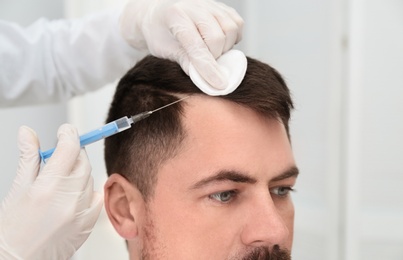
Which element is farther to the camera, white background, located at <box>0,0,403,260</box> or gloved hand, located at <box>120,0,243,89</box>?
white background, located at <box>0,0,403,260</box>

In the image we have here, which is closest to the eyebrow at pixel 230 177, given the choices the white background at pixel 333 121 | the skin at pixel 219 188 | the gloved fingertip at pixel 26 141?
the skin at pixel 219 188

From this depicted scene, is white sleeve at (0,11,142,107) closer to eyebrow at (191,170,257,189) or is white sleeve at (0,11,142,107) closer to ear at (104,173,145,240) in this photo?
ear at (104,173,145,240)

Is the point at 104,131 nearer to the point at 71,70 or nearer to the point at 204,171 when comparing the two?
the point at 204,171

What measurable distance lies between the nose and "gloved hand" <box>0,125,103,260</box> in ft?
1.20

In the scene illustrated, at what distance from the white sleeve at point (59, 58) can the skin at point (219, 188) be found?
1.65 ft

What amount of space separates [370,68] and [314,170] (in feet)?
1.55

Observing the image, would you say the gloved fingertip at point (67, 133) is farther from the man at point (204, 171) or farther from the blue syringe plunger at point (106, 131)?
the man at point (204, 171)

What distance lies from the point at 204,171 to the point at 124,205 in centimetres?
26

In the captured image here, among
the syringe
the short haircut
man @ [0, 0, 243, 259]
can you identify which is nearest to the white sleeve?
man @ [0, 0, 243, 259]

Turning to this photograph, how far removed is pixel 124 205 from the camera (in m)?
1.45

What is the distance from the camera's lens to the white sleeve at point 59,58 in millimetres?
1741

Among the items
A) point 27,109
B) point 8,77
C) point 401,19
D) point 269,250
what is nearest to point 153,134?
point 269,250

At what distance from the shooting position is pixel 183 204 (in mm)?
1317

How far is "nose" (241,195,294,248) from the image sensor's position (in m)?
1.26
